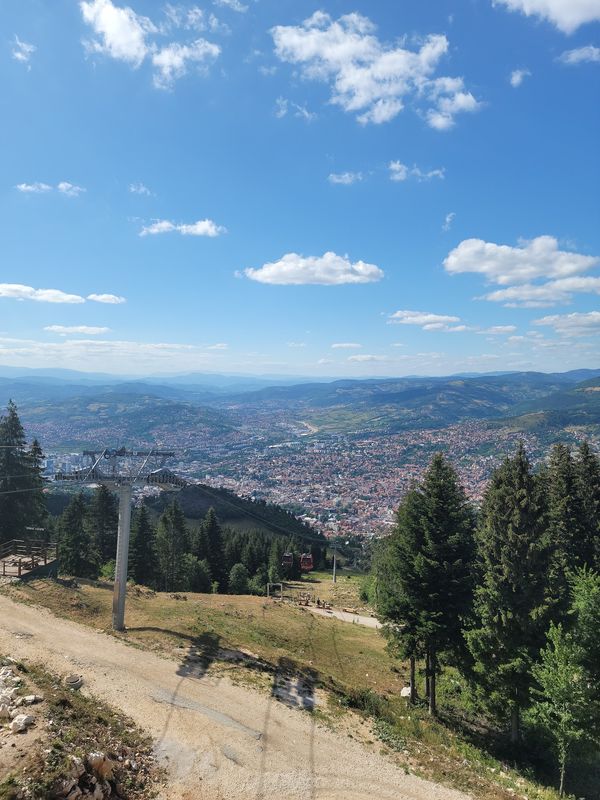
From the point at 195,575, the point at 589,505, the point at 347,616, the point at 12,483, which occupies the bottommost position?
the point at 347,616

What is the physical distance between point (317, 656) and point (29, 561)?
708 inches

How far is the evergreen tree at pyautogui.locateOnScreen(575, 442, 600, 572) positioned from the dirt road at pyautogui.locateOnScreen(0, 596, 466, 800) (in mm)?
22260

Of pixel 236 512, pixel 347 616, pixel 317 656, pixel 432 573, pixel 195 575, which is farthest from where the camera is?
pixel 236 512

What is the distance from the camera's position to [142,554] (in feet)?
183

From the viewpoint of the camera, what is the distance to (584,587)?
61.8 ft

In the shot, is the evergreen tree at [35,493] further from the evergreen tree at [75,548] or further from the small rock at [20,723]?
the small rock at [20,723]

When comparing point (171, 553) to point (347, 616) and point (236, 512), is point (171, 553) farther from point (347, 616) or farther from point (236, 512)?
point (236, 512)

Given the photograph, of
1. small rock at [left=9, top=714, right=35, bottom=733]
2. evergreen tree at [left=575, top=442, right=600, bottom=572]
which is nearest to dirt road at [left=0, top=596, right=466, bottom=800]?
small rock at [left=9, top=714, right=35, bottom=733]

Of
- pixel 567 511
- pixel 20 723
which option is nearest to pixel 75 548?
pixel 20 723

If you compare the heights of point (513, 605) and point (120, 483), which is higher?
point (120, 483)

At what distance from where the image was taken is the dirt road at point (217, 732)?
13031mm

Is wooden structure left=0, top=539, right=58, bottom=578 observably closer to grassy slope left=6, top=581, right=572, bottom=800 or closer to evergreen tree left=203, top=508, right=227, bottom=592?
grassy slope left=6, top=581, right=572, bottom=800

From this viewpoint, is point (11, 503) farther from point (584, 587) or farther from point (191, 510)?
point (191, 510)

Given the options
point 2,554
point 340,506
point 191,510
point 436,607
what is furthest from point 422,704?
point 340,506
